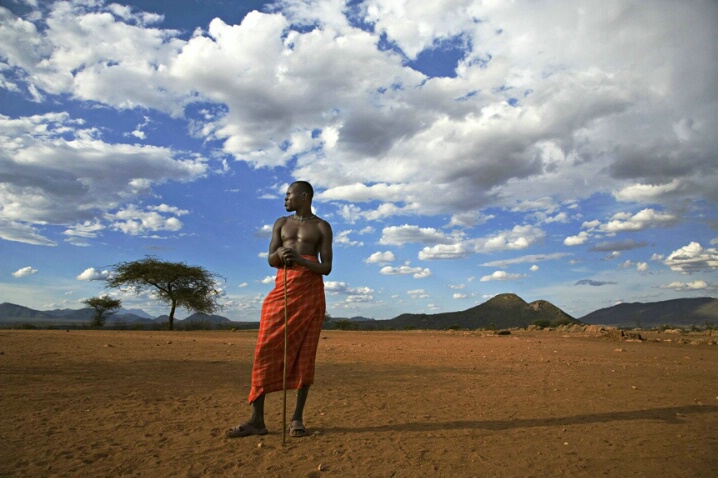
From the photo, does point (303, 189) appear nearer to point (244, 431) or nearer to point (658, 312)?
point (244, 431)

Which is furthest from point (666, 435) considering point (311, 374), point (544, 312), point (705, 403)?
point (544, 312)

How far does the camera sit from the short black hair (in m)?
5.31

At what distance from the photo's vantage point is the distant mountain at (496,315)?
54.6 metres

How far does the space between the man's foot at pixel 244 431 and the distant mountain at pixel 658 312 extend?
3394 inches

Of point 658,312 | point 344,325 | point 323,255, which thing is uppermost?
point 658,312

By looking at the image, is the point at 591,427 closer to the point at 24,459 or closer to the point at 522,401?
the point at 522,401

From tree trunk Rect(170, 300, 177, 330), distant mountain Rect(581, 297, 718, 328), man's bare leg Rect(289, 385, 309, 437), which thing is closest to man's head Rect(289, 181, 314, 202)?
man's bare leg Rect(289, 385, 309, 437)

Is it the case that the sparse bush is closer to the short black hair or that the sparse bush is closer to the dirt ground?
the dirt ground

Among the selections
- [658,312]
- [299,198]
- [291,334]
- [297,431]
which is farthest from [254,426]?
[658,312]

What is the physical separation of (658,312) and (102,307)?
10098 cm

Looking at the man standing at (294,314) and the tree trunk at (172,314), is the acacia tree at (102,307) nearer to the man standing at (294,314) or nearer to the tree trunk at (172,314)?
the tree trunk at (172,314)

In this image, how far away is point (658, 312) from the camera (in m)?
95.1

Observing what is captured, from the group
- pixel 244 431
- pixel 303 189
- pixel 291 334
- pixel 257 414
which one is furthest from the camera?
pixel 303 189

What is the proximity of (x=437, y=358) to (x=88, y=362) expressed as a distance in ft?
26.2
